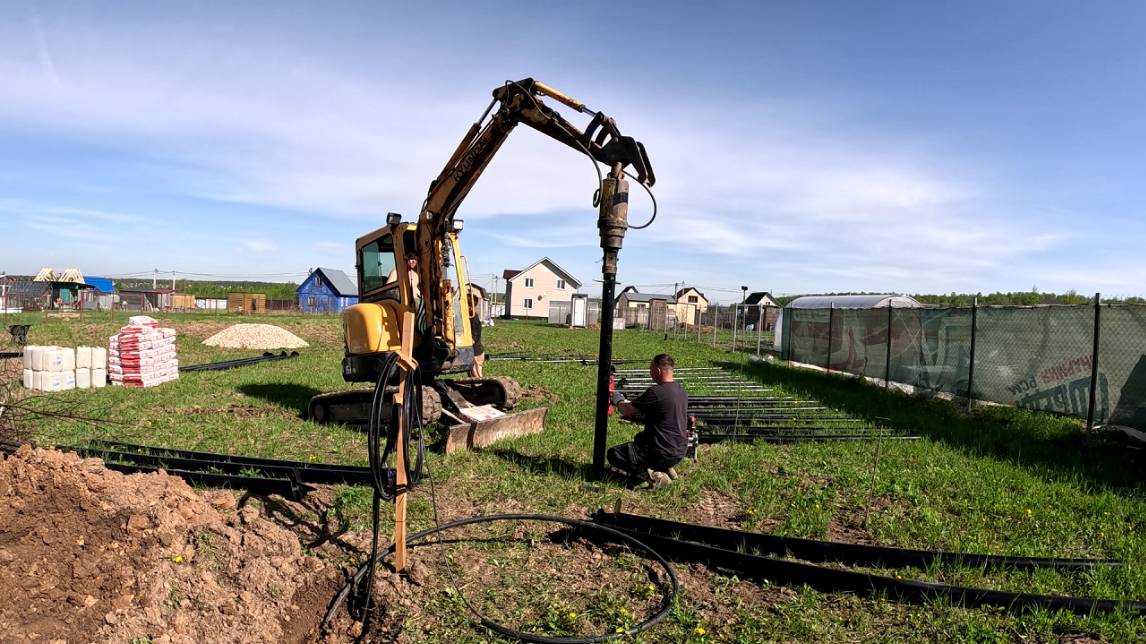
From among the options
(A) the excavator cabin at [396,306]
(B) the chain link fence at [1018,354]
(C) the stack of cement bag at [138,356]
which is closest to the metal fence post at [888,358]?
(B) the chain link fence at [1018,354]

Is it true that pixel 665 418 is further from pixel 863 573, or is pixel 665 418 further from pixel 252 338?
pixel 252 338

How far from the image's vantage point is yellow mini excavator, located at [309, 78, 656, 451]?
7.56 m

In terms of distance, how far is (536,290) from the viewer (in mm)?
62031

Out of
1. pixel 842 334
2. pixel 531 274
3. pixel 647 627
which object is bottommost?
pixel 647 627

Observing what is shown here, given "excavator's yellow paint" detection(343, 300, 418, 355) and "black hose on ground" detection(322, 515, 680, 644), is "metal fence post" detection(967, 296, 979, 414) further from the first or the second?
"excavator's yellow paint" detection(343, 300, 418, 355)

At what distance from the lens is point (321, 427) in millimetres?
9117

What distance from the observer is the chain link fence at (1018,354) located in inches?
352

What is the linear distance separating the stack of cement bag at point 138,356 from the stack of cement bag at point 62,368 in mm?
260

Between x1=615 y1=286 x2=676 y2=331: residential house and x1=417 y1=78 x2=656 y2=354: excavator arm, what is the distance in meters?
35.5

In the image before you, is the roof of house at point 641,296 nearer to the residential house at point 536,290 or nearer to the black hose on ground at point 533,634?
the residential house at point 536,290

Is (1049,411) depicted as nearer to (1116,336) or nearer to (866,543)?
(1116,336)

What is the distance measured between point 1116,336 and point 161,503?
11.5 meters

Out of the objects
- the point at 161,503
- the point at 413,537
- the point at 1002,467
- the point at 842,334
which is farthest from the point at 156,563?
the point at 842,334

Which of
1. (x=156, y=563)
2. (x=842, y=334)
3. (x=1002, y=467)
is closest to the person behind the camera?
(x=156, y=563)
